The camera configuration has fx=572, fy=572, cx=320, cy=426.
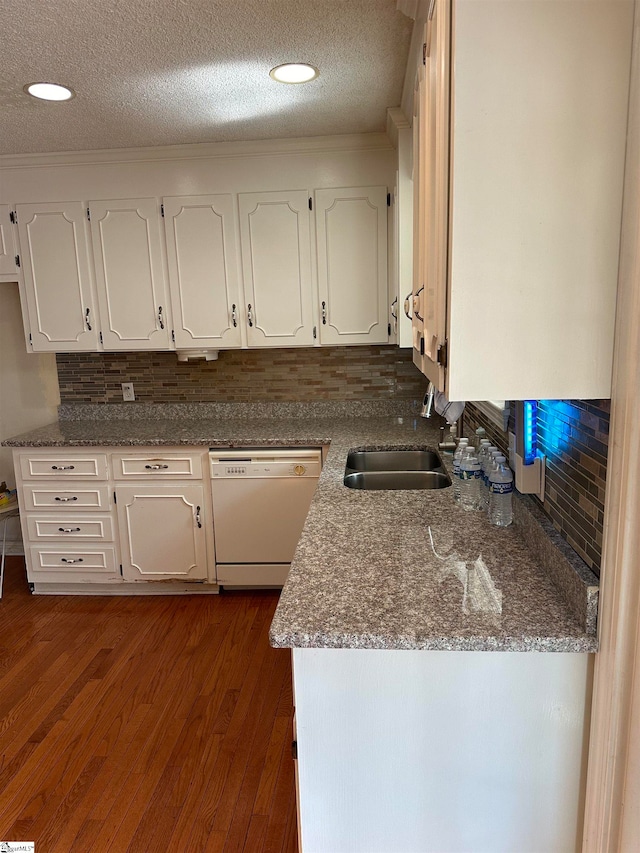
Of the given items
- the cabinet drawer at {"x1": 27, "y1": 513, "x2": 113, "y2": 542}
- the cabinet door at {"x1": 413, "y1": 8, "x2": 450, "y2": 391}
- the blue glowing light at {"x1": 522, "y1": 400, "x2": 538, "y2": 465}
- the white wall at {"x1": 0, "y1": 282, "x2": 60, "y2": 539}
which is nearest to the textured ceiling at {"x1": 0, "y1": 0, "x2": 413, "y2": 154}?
the cabinet door at {"x1": 413, "y1": 8, "x2": 450, "y2": 391}

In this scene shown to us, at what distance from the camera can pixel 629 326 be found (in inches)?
37.2

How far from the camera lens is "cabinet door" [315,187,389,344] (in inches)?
114

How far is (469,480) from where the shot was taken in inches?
74.9

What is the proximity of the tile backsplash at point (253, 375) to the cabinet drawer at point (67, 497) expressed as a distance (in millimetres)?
678

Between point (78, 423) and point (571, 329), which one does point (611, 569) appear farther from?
point (78, 423)

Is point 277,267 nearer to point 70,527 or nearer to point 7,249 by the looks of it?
point 7,249

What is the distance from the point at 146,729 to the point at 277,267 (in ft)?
7.08

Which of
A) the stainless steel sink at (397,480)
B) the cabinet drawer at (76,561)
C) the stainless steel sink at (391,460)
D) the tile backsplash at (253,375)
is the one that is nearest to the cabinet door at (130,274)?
the tile backsplash at (253,375)

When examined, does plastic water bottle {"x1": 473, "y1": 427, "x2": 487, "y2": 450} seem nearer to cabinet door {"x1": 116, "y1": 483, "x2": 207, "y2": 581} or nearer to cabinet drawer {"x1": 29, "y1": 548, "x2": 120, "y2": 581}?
cabinet door {"x1": 116, "y1": 483, "x2": 207, "y2": 581}

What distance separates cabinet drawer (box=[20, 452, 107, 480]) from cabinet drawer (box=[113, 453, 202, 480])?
0.09 meters

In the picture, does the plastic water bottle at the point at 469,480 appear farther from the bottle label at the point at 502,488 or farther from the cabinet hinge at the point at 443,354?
the cabinet hinge at the point at 443,354

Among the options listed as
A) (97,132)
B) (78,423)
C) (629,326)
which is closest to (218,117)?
(97,132)

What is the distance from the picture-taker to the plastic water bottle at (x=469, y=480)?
1.88 metres

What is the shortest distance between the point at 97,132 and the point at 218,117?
601 mm
